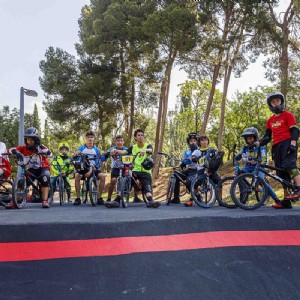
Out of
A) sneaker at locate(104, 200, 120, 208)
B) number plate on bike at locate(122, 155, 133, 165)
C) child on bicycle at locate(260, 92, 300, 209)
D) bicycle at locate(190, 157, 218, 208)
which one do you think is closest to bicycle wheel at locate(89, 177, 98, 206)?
sneaker at locate(104, 200, 120, 208)

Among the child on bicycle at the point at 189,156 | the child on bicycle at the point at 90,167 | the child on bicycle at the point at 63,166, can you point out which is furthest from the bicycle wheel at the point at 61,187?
the child on bicycle at the point at 189,156

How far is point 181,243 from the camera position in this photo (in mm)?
4008

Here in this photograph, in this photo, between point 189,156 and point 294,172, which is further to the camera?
point 189,156

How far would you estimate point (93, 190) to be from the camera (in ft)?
25.8

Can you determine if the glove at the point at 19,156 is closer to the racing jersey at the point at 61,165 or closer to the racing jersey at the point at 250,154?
the racing jersey at the point at 61,165

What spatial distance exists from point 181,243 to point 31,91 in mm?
10664

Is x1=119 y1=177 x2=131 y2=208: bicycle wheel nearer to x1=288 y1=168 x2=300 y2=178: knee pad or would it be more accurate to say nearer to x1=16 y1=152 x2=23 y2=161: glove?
x1=16 y1=152 x2=23 y2=161: glove

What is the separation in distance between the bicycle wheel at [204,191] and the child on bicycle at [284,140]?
1.20 m

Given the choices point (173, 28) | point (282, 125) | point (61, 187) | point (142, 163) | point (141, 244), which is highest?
point (173, 28)

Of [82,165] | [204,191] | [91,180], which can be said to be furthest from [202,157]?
[82,165]

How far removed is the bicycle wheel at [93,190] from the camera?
7.70 m

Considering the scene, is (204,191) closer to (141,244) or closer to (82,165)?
(82,165)

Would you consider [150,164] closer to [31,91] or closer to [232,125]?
[31,91]

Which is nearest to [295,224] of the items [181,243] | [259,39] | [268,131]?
[181,243]
